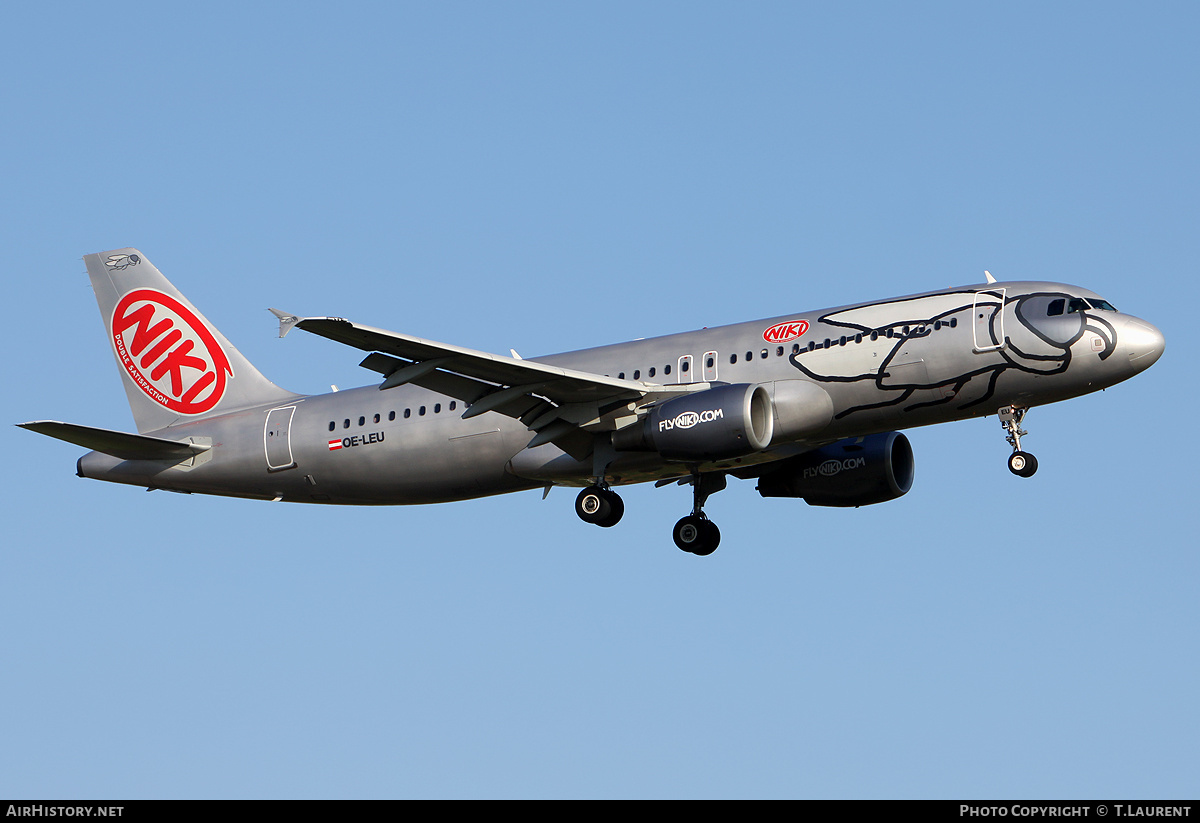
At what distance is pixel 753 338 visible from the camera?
34.2m

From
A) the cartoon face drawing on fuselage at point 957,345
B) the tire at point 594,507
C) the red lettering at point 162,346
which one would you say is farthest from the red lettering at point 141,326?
the cartoon face drawing on fuselage at point 957,345

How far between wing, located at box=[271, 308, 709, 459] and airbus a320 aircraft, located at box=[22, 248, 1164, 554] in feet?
0.17

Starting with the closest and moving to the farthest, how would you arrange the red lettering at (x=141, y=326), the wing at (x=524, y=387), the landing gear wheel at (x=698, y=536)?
the wing at (x=524, y=387)
the landing gear wheel at (x=698, y=536)
the red lettering at (x=141, y=326)

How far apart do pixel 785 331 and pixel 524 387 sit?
602cm

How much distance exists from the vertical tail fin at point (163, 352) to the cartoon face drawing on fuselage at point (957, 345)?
15650 mm

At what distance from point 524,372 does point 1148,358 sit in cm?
1320

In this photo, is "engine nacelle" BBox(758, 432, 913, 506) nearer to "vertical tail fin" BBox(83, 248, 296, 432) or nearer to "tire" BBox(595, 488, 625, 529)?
"tire" BBox(595, 488, 625, 529)

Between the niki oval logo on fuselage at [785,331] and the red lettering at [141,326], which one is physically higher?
the red lettering at [141,326]

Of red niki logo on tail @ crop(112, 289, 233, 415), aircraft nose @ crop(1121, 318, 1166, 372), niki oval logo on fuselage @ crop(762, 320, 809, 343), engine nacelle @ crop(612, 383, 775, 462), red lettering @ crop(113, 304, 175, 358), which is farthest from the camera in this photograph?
red lettering @ crop(113, 304, 175, 358)

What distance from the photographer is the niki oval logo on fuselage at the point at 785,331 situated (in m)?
33.7

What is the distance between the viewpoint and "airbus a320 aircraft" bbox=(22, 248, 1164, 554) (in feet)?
105

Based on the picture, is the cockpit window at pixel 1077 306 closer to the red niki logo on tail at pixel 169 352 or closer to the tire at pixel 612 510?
the tire at pixel 612 510

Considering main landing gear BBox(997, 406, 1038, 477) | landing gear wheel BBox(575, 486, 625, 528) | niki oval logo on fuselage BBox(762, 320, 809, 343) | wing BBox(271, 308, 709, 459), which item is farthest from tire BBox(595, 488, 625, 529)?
main landing gear BBox(997, 406, 1038, 477)
